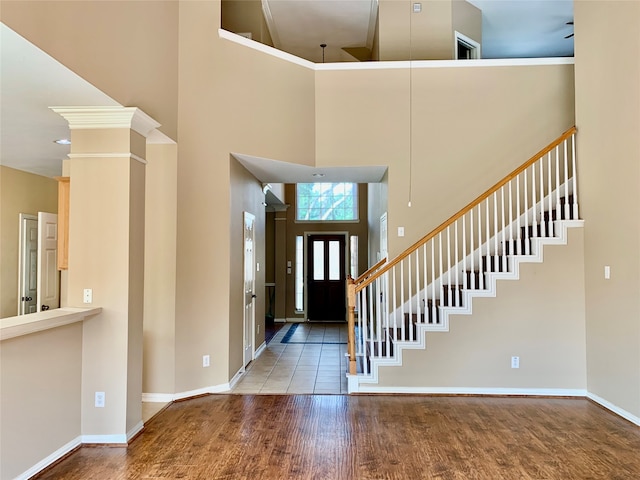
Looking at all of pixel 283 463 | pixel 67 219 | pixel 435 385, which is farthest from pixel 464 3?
pixel 283 463

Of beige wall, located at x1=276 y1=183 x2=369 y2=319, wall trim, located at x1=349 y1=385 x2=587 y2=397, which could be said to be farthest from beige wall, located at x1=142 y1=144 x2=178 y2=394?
beige wall, located at x1=276 y1=183 x2=369 y2=319

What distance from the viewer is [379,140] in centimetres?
520

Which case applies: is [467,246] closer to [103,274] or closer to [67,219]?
[103,274]

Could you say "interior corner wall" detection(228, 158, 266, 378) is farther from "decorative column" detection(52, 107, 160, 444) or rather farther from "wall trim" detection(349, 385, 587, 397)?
"wall trim" detection(349, 385, 587, 397)

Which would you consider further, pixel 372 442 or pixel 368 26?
pixel 368 26

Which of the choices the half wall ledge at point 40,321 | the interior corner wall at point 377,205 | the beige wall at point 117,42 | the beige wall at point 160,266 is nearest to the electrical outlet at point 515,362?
the interior corner wall at point 377,205

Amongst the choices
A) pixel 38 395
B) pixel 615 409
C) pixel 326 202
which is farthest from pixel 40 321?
pixel 326 202

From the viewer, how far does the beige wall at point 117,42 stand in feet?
7.71

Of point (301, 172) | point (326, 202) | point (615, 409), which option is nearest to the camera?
point (615, 409)

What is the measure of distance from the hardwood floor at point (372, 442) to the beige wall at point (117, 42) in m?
2.72

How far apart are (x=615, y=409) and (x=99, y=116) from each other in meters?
5.18

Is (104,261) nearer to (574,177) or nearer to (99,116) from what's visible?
(99,116)

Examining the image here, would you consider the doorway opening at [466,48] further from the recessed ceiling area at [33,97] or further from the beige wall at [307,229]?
the recessed ceiling area at [33,97]

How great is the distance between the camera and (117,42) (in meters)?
3.15
